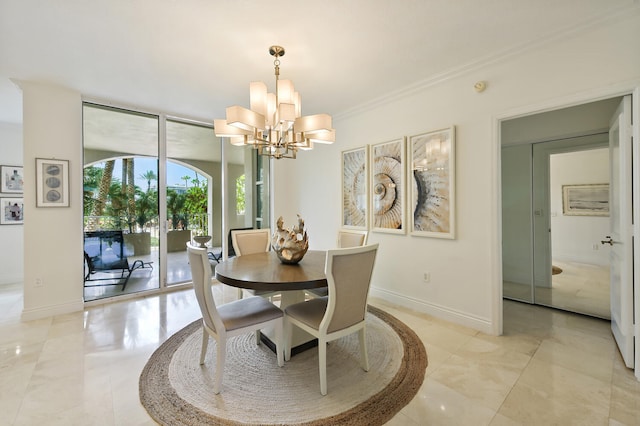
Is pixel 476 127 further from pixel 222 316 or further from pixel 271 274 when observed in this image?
pixel 222 316

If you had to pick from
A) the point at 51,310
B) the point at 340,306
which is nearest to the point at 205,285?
the point at 340,306

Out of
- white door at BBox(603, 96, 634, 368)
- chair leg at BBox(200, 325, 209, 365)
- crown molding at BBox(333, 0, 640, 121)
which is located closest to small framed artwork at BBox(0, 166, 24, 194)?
chair leg at BBox(200, 325, 209, 365)

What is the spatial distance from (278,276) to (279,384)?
0.74m

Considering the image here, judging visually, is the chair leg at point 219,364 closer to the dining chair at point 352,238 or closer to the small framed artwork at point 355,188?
the dining chair at point 352,238

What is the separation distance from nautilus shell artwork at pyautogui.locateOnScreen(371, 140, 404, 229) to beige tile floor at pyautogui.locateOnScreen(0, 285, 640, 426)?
116 centimetres

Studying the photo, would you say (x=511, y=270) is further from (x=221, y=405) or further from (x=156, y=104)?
(x=156, y=104)

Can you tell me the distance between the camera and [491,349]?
2.40 metres

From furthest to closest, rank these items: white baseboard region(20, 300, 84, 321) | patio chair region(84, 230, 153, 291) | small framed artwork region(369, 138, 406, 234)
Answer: patio chair region(84, 230, 153, 291) → small framed artwork region(369, 138, 406, 234) → white baseboard region(20, 300, 84, 321)

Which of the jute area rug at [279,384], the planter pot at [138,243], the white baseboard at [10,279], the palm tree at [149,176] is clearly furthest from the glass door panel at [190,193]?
the white baseboard at [10,279]

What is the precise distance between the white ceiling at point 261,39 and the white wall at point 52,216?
0.25 metres

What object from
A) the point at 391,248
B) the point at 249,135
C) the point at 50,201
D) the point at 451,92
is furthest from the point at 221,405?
the point at 451,92

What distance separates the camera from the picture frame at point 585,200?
130 inches

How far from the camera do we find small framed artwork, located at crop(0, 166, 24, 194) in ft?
14.7

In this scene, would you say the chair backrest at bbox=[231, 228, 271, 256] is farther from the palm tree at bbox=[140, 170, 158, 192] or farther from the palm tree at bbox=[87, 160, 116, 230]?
the palm tree at bbox=[87, 160, 116, 230]
